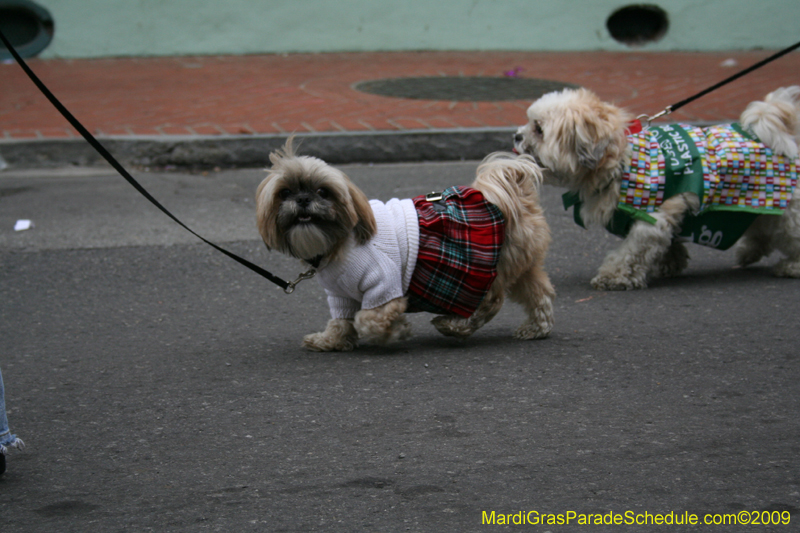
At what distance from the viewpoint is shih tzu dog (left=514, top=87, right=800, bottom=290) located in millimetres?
4160

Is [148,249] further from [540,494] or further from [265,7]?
[265,7]

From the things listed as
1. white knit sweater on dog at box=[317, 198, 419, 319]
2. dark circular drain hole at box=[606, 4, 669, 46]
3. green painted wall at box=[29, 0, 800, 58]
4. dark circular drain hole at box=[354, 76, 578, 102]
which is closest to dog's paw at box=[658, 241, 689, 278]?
white knit sweater on dog at box=[317, 198, 419, 319]

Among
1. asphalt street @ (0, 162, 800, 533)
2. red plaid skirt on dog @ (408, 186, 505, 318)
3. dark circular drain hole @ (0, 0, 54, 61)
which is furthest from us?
dark circular drain hole @ (0, 0, 54, 61)

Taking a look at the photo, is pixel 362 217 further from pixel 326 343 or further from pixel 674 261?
pixel 674 261

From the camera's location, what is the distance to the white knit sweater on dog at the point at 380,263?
331cm

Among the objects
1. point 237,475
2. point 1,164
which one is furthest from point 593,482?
point 1,164

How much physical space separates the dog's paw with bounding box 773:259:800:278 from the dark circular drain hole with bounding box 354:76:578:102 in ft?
14.6

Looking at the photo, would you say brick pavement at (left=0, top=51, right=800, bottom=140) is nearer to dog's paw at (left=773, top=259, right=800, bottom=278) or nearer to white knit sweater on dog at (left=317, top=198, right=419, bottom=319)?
dog's paw at (left=773, top=259, right=800, bottom=278)

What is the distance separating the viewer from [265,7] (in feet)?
37.4

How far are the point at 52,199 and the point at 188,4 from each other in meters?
Answer: 5.98

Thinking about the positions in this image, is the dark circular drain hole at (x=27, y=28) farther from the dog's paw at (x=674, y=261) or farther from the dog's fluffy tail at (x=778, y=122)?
the dog's fluffy tail at (x=778, y=122)

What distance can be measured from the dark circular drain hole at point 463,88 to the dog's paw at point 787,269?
445 centimetres

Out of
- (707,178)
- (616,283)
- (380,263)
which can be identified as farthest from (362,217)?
(707,178)

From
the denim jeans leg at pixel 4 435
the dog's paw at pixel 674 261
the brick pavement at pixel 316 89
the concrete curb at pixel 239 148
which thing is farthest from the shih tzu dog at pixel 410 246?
the brick pavement at pixel 316 89
